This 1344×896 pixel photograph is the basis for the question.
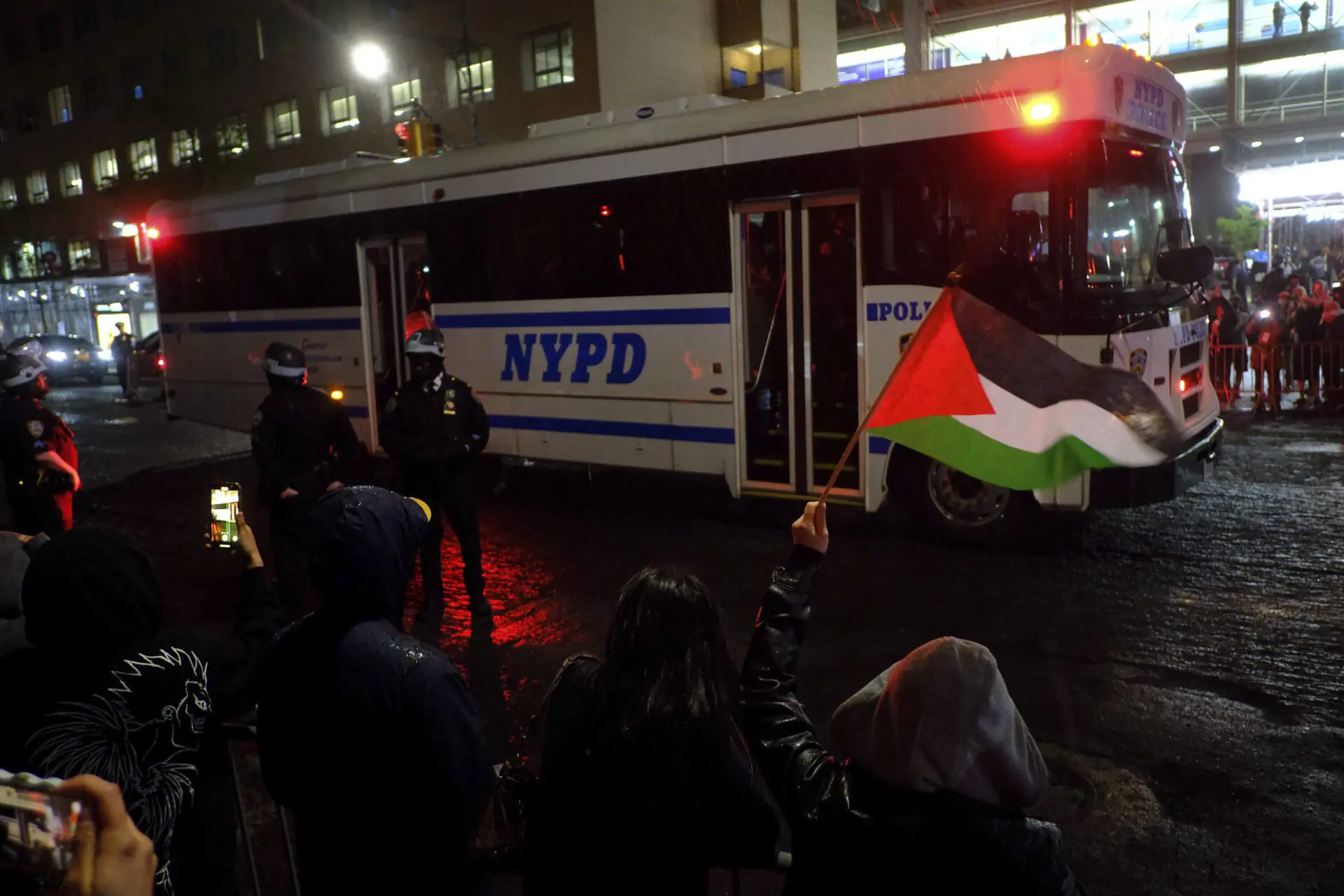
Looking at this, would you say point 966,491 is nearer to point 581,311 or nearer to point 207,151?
point 581,311

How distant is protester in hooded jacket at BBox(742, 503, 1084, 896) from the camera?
178 cm

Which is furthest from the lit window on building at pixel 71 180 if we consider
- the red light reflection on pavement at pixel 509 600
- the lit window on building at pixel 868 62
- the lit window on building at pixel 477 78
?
the red light reflection on pavement at pixel 509 600

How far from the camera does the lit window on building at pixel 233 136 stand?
4088cm

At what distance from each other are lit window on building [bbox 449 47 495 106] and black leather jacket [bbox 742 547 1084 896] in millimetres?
31908

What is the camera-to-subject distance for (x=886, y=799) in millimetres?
1864

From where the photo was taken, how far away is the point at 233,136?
41500mm

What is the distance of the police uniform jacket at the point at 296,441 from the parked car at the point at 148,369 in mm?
19142

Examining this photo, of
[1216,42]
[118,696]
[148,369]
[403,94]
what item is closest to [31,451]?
[118,696]

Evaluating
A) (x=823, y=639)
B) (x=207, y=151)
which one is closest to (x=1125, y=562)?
(x=823, y=639)

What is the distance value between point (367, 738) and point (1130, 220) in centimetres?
707

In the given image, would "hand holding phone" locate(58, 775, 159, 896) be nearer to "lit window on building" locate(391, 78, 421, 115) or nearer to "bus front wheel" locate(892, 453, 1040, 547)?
"bus front wheel" locate(892, 453, 1040, 547)

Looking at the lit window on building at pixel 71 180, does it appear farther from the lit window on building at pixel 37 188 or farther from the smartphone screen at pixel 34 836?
the smartphone screen at pixel 34 836

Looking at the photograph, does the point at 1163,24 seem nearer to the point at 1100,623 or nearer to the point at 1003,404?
the point at 1100,623

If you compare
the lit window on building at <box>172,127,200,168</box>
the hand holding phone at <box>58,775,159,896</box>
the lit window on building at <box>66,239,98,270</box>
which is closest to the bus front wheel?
the hand holding phone at <box>58,775,159,896</box>
